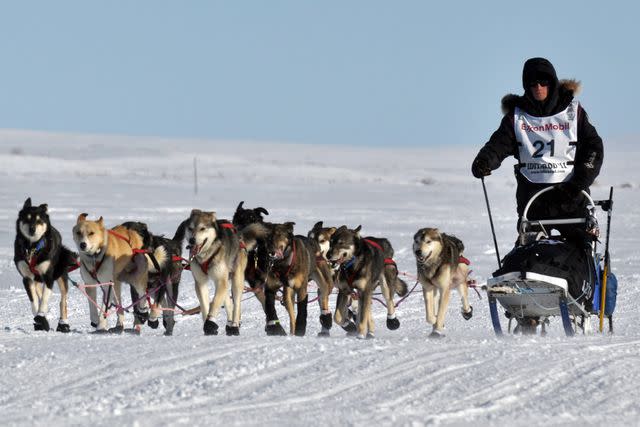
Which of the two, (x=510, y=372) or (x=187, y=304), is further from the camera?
(x=187, y=304)

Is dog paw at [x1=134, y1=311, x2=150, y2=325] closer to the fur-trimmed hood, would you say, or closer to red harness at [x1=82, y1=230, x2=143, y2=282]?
red harness at [x1=82, y1=230, x2=143, y2=282]

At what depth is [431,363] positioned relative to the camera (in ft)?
14.9

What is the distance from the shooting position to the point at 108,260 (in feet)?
23.9

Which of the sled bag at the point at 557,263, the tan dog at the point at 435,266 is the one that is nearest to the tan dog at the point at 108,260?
the tan dog at the point at 435,266

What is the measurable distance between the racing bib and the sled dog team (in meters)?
1.35

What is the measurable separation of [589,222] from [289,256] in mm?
1926

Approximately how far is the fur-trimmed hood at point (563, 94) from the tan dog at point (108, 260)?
8.32 ft

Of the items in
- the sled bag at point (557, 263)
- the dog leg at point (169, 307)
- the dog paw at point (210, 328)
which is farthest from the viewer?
the dog leg at point (169, 307)

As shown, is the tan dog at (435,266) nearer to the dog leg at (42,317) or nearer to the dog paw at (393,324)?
the dog paw at (393,324)

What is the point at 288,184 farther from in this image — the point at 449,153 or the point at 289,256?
the point at 449,153

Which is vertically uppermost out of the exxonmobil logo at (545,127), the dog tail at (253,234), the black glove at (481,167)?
the exxonmobil logo at (545,127)

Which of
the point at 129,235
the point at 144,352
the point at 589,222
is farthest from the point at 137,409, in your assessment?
the point at 129,235

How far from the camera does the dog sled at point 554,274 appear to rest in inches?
226

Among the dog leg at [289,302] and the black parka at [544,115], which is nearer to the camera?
the black parka at [544,115]
